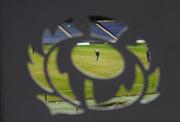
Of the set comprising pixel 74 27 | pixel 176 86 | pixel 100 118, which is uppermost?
pixel 74 27

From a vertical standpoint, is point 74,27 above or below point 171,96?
above

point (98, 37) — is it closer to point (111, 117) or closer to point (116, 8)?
point (116, 8)

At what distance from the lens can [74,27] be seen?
5.13 ft

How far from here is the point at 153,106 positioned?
1628mm

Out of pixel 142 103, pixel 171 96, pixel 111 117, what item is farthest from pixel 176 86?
pixel 111 117

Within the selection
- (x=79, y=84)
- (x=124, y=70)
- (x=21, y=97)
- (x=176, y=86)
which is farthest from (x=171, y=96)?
(x=21, y=97)

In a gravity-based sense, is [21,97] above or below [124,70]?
below

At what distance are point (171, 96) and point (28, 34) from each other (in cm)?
67

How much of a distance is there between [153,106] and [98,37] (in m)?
0.39

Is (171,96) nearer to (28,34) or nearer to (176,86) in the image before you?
(176,86)

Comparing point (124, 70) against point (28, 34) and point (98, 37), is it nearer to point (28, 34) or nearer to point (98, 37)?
point (98, 37)

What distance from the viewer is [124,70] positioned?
1.58 metres

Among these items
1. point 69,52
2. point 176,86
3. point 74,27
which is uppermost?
point 74,27

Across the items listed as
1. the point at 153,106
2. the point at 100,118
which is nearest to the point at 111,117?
the point at 100,118
